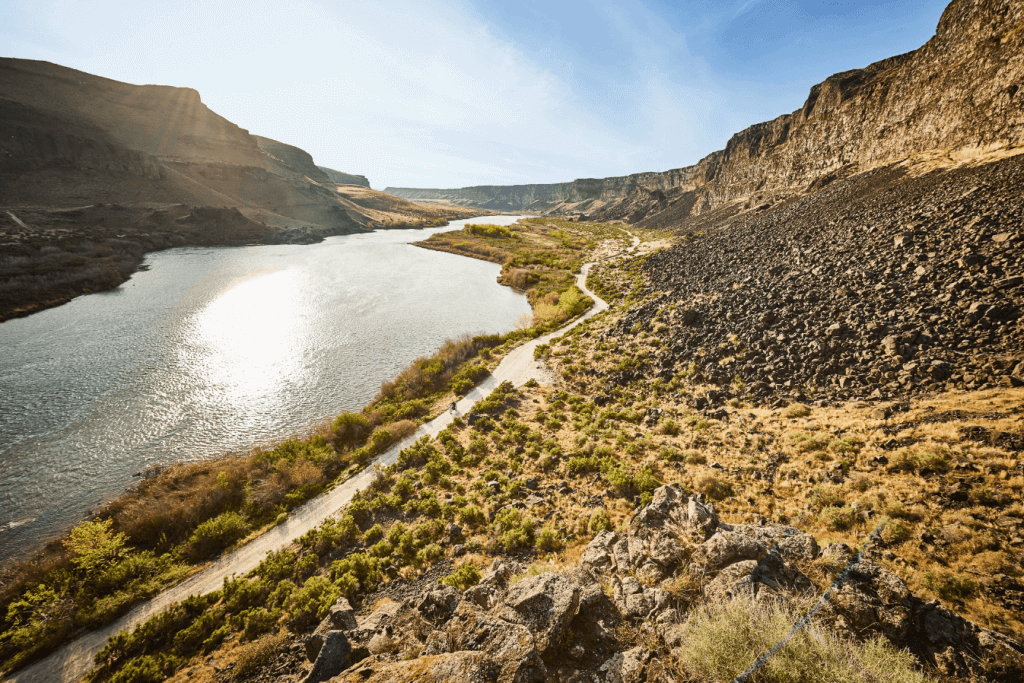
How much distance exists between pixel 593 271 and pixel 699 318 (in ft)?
87.3

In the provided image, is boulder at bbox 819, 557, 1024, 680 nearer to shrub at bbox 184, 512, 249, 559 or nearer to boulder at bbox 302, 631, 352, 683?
boulder at bbox 302, 631, 352, 683

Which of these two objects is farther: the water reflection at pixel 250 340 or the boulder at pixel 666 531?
the water reflection at pixel 250 340

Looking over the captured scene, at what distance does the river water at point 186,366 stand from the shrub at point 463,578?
501 inches

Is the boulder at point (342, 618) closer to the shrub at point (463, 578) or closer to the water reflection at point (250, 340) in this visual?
the shrub at point (463, 578)

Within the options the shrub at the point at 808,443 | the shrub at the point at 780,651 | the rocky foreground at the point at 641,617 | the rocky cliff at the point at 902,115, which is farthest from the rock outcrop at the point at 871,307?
the shrub at the point at 780,651

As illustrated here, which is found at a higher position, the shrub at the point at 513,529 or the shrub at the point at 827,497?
the shrub at the point at 827,497

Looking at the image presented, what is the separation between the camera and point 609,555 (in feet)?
28.6

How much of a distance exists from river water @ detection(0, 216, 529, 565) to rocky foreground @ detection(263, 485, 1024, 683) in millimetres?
13758

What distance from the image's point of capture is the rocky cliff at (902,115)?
26306mm

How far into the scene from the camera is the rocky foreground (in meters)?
5.12

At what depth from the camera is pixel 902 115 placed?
3834 cm

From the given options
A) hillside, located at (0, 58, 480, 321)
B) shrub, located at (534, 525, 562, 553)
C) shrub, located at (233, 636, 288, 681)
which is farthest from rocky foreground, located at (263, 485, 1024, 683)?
hillside, located at (0, 58, 480, 321)

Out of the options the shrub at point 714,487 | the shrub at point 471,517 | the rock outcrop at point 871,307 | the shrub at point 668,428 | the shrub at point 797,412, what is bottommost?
the shrub at point 471,517

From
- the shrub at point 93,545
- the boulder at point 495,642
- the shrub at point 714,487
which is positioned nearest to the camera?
the boulder at point 495,642
